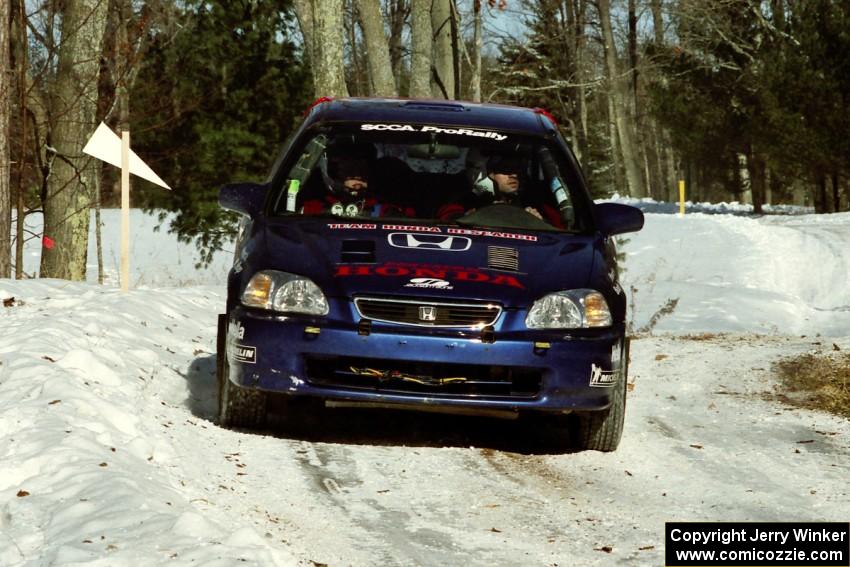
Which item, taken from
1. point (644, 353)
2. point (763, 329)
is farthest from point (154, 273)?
point (644, 353)

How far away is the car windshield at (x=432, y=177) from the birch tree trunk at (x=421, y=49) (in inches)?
512

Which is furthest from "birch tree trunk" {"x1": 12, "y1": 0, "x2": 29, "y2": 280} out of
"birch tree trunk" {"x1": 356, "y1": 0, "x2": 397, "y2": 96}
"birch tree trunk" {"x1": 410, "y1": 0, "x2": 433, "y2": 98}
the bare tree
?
"birch tree trunk" {"x1": 410, "y1": 0, "x2": 433, "y2": 98}

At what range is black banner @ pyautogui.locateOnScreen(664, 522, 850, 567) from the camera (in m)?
4.61

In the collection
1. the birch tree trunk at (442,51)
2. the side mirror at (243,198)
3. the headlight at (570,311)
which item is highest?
the birch tree trunk at (442,51)

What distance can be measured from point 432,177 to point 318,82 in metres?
9.12

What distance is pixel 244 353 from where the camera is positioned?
249 inches

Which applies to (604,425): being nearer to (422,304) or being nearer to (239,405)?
(422,304)

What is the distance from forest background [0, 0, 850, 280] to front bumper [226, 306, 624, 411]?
6909 millimetres

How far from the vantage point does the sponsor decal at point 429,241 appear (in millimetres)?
6504

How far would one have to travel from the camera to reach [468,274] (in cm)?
626

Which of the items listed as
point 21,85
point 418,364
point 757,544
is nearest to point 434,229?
point 418,364

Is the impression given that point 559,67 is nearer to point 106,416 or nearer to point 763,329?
point 763,329

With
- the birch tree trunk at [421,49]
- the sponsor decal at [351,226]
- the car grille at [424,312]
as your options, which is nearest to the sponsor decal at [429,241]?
the sponsor decal at [351,226]

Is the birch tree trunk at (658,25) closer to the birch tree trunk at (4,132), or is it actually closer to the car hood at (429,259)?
the birch tree trunk at (4,132)
